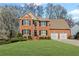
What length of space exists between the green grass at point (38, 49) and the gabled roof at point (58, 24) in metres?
0.53

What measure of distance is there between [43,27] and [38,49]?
1.11 meters

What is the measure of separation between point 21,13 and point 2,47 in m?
1.16

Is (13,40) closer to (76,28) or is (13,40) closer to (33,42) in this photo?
(33,42)

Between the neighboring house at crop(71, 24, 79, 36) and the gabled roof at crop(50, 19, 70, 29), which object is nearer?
the neighboring house at crop(71, 24, 79, 36)

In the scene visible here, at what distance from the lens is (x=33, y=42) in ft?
68.1

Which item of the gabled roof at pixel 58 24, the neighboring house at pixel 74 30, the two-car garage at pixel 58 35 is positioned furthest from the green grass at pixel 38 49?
the gabled roof at pixel 58 24

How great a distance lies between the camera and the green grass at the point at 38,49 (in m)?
20.2

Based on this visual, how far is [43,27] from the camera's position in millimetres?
21312

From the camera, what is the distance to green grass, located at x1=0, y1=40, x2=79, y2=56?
2016 cm

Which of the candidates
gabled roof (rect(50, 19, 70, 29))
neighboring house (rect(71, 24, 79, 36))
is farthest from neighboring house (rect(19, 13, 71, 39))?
neighboring house (rect(71, 24, 79, 36))

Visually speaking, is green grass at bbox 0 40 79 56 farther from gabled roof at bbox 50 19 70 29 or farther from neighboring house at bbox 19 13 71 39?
gabled roof at bbox 50 19 70 29

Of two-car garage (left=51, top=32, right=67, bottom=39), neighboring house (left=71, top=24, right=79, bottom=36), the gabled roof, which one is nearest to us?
neighboring house (left=71, top=24, right=79, bottom=36)

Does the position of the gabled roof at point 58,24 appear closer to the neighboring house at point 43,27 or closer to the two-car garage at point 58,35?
the neighboring house at point 43,27

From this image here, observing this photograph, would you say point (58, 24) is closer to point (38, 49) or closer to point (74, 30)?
point (74, 30)
